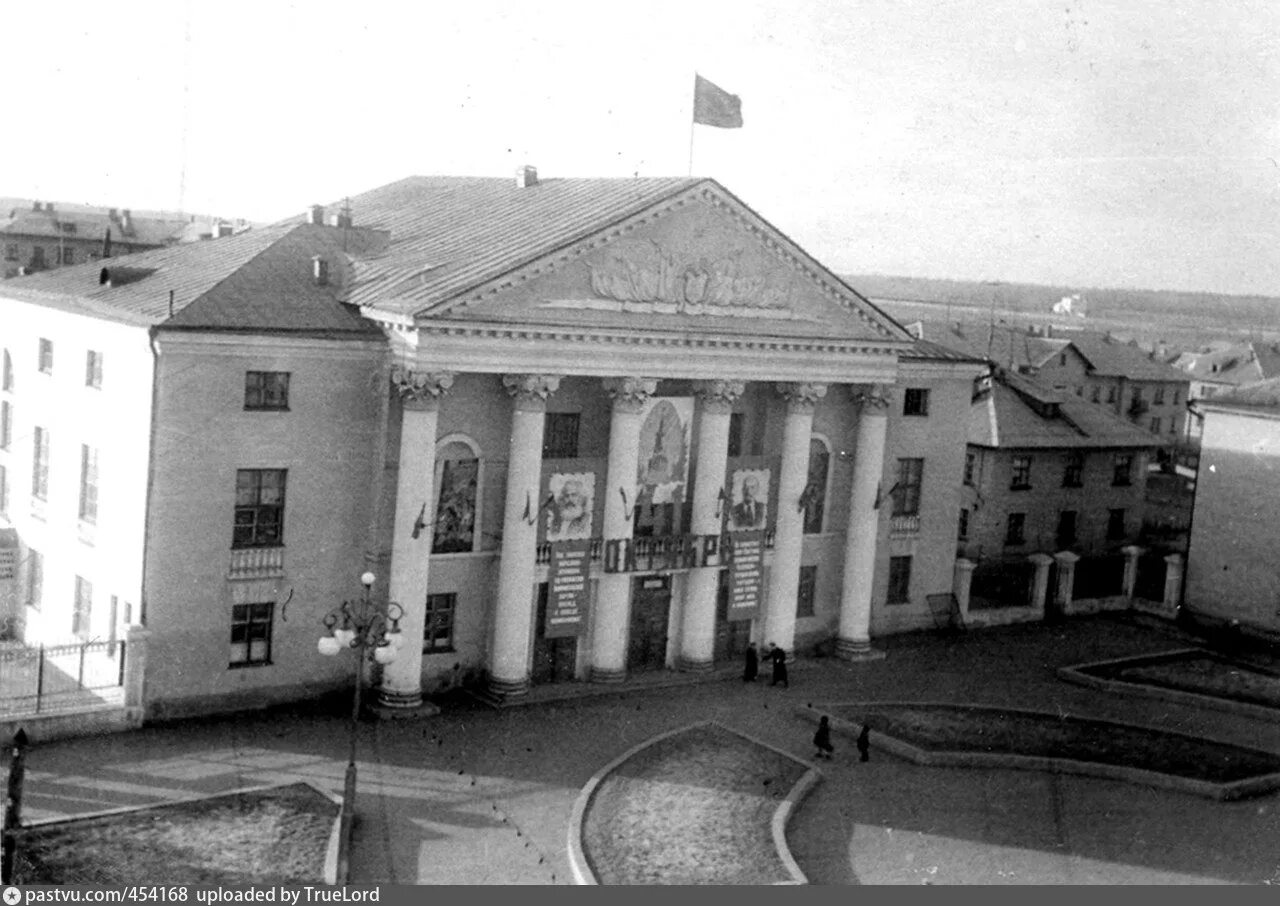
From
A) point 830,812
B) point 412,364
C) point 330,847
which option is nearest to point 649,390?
point 412,364

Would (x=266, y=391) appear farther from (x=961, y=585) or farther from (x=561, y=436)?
(x=961, y=585)

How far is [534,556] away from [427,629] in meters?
3.35

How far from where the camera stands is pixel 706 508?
129ft

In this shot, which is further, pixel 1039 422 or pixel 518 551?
pixel 1039 422

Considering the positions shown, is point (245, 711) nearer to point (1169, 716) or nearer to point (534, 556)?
point (534, 556)

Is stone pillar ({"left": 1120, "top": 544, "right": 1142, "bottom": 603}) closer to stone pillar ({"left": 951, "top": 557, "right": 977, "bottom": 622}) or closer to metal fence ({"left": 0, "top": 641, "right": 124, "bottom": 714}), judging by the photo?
stone pillar ({"left": 951, "top": 557, "right": 977, "bottom": 622})

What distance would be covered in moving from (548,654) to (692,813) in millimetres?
10458

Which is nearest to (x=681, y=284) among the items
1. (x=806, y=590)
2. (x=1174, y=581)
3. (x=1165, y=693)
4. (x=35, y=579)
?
(x=806, y=590)

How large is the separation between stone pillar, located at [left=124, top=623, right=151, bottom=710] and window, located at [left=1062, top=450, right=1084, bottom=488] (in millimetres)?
37557

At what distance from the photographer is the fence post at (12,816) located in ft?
75.4

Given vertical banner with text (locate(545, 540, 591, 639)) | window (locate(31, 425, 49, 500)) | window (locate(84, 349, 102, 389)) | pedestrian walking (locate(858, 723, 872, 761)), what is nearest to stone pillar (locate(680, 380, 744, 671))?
vertical banner with text (locate(545, 540, 591, 639))

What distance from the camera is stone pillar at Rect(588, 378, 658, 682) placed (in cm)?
3703

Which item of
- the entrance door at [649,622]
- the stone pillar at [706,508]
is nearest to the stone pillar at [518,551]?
the entrance door at [649,622]

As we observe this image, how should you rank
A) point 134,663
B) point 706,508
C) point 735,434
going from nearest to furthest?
point 134,663 → point 706,508 → point 735,434
